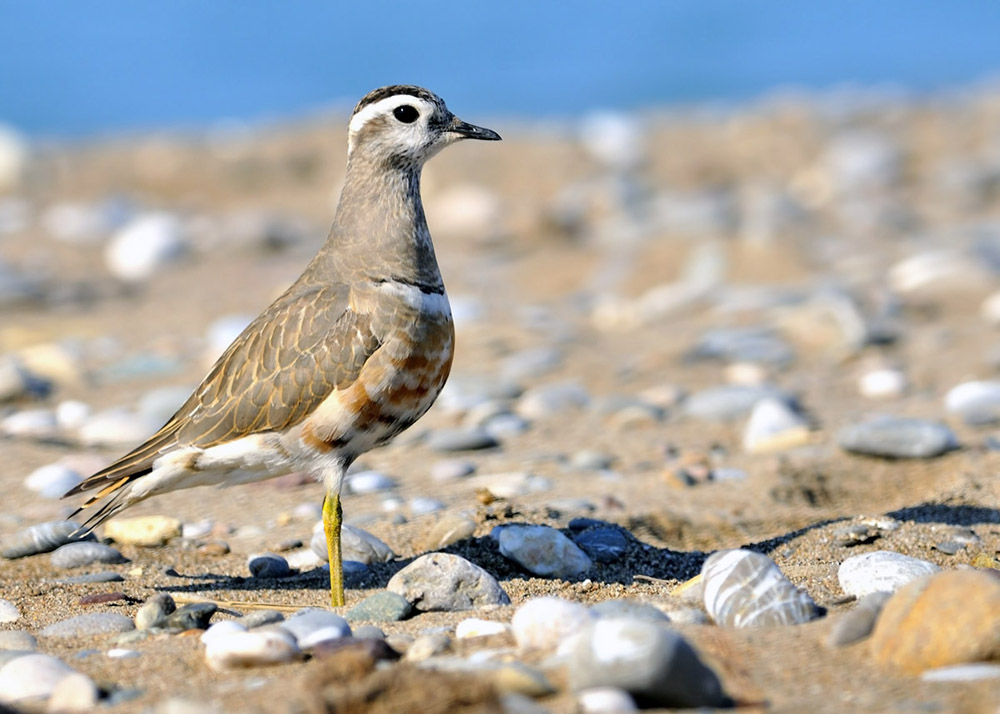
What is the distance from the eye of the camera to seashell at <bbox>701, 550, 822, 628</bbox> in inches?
156

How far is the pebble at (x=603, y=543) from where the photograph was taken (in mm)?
5352

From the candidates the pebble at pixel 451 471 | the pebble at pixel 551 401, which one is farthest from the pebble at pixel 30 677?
the pebble at pixel 551 401

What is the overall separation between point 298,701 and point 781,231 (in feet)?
35.0

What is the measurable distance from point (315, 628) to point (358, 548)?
1555mm

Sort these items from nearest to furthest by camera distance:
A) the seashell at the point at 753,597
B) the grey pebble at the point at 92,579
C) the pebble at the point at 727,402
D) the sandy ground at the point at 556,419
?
the sandy ground at the point at 556,419, the seashell at the point at 753,597, the grey pebble at the point at 92,579, the pebble at the point at 727,402

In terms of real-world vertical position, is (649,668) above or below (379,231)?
below

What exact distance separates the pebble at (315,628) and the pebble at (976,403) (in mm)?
4721

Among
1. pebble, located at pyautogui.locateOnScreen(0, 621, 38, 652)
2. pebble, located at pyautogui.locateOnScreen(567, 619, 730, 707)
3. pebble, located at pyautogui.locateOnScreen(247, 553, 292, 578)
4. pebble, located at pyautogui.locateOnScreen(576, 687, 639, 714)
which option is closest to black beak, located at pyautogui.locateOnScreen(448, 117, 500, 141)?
pebble, located at pyautogui.locateOnScreen(247, 553, 292, 578)

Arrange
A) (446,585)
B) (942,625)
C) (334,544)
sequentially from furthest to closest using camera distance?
(334,544), (446,585), (942,625)

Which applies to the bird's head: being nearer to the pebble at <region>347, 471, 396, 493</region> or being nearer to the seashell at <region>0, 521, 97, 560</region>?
the pebble at <region>347, 471, 396, 493</region>

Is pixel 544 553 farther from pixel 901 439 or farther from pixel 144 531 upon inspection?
pixel 901 439

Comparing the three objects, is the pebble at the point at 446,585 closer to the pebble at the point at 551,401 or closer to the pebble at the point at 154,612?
the pebble at the point at 154,612

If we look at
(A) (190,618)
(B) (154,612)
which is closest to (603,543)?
(A) (190,618)

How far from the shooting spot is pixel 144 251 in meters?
13.5
